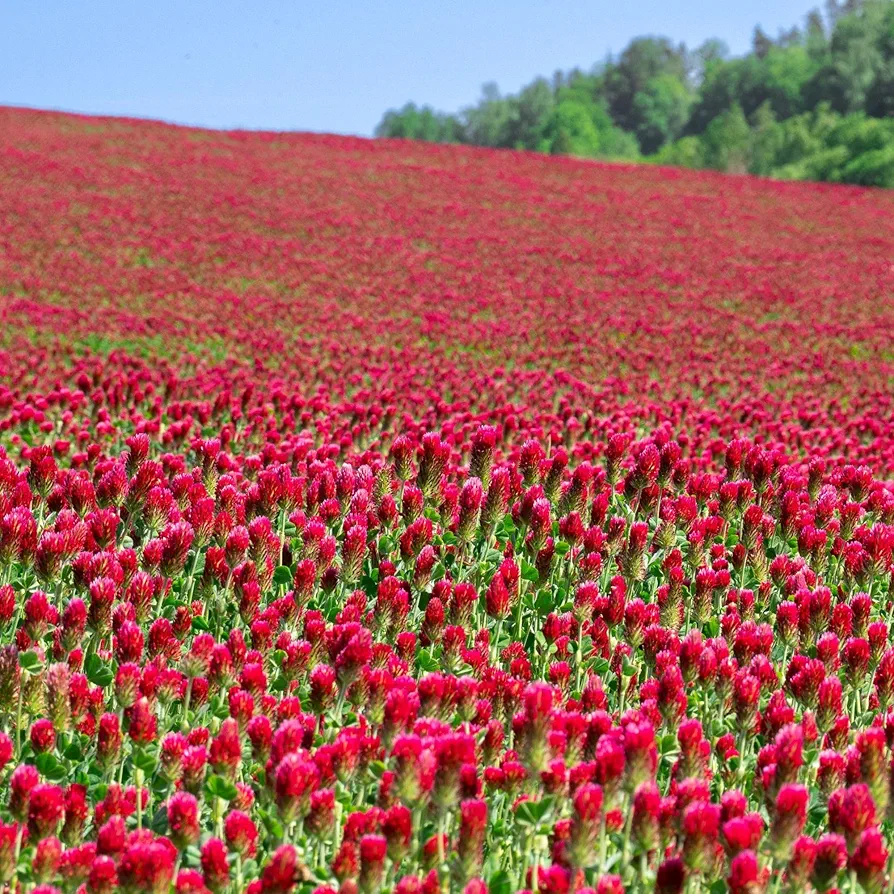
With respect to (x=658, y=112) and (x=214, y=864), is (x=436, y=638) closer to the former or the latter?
(x=214, y=864)

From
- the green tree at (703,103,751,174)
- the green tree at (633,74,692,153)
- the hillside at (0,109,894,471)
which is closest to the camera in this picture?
the hillside at (0,109,894,471)

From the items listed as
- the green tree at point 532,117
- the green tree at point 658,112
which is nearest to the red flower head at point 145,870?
the green tree at point 532,117

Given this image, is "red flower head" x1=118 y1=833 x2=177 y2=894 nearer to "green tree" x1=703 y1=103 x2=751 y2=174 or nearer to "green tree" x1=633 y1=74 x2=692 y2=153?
"green tree" x1=703 y1=103 x2=751 y2=174

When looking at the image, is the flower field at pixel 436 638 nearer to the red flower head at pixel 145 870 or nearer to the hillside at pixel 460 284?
the red flower head at pixel 145 870

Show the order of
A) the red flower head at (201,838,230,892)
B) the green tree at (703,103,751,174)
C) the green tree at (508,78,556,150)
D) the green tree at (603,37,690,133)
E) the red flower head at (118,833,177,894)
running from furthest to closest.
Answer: the green tree at (603,37,690,133)
the green tree at (508,78,556,150)
the green tree at (703,103,751,174)
the red flower head at (201,838,230,892)
the red flower head at (118,833,177,894)

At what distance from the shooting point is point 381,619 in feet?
11.9

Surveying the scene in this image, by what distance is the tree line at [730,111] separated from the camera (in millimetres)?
52469

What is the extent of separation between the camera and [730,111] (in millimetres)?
85500

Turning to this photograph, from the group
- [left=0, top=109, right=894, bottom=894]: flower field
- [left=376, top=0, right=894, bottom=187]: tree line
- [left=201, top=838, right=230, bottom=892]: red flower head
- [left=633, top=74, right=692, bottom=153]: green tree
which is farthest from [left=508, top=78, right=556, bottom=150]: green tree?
[left=201, top=838, right=230, bottom=892]: red flower head

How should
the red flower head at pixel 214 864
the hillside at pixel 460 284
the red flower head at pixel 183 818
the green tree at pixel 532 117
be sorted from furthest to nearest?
1. the green tree at pixel 532 117
2. the hillside at pixel 460 284
3. the red flower head at pixel 183 818
4. the red flower head at pixel 214 864

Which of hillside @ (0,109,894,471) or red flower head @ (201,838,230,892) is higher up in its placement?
hillside @ (0,109,894,471)

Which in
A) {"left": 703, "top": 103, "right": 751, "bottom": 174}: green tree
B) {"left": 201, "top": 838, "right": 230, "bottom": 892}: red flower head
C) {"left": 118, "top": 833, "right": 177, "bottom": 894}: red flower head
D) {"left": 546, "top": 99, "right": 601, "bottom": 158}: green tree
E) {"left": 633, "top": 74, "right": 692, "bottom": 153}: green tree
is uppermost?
{"left": 633, "top": 74, "right": 692, "bottom": 153}: green tree

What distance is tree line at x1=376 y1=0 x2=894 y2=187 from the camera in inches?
2066

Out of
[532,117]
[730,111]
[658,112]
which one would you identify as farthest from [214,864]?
[658,112]
